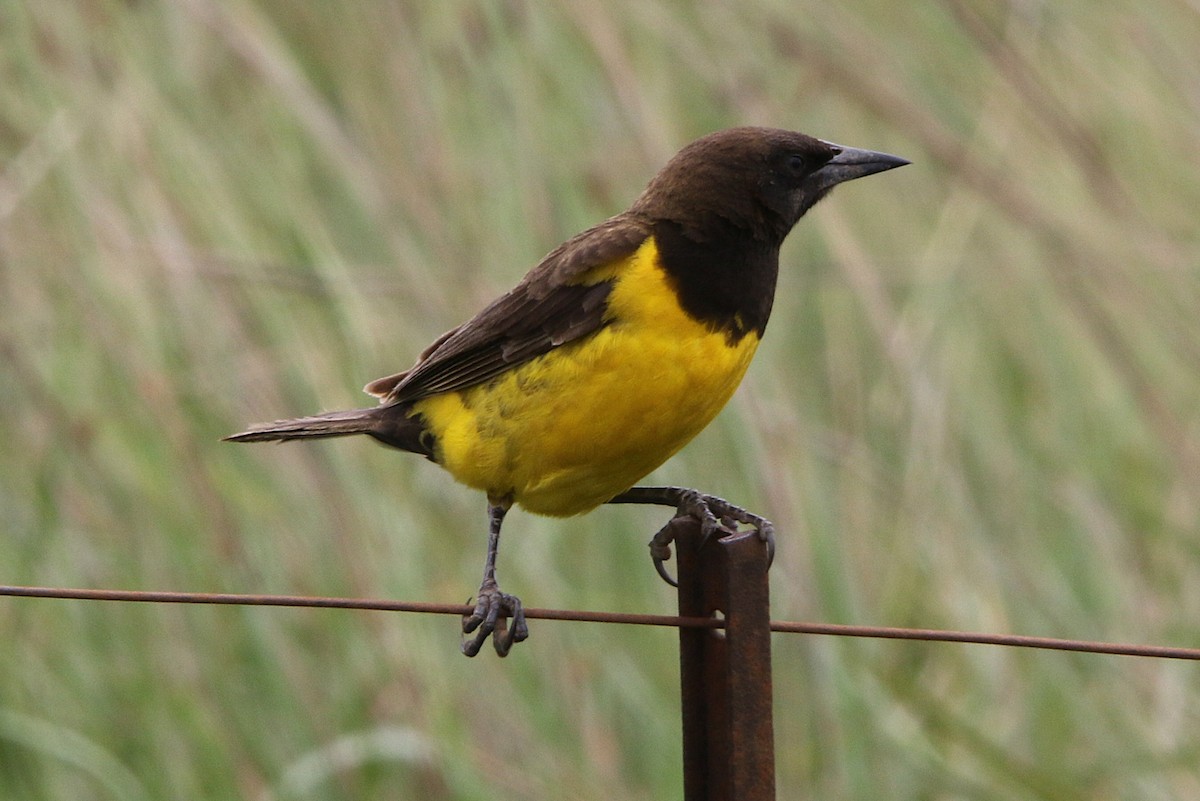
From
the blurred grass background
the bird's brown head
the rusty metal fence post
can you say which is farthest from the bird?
the rusty metal fence post

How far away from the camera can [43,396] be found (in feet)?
11.0

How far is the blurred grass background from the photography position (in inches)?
133

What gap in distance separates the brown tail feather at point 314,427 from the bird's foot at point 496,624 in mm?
455

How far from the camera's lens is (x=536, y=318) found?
3033 mm

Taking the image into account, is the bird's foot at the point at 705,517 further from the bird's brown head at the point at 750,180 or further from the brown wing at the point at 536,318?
the bird's brown head at the point at 750,180

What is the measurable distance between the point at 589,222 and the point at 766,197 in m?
0.61

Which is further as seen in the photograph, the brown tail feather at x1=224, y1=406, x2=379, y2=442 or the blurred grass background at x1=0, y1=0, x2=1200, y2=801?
the blurred grass background at x1=0, y1=0, x2=1200, y2=801

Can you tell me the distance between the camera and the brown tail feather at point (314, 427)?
3.20m

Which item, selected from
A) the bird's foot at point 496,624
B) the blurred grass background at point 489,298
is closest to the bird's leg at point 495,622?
the bird's foot at point 496,624

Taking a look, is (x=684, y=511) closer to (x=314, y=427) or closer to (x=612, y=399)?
(x=612, y=399)

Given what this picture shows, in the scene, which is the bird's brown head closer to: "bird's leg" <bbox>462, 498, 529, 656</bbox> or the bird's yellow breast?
the bird's yellow breast

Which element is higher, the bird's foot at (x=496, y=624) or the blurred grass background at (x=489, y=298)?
the blurred grass background at (x=489, y=298)

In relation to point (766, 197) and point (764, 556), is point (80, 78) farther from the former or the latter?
point (764, 556)

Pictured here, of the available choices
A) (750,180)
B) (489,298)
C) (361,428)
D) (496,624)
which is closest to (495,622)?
(496,624)
